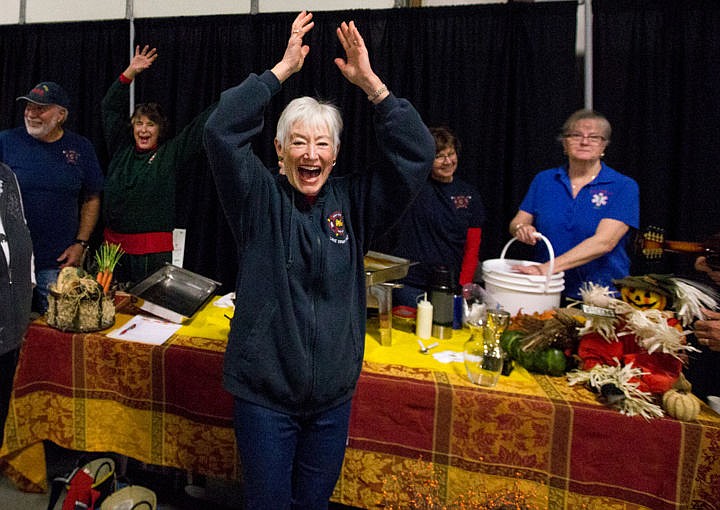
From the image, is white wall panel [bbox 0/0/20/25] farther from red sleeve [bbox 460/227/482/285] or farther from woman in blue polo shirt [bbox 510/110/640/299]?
woman in blue polo shirt [bbox 510/110/640/299]

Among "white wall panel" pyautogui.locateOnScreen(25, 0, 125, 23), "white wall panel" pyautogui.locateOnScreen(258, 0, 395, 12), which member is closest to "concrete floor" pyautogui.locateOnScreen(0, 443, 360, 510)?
"white wall panel" pyautogui.locateOnScreen(258, 0, 395, 12)

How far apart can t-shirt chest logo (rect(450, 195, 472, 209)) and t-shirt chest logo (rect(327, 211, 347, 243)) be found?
1334 millimetres

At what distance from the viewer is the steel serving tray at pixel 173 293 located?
1764 mm

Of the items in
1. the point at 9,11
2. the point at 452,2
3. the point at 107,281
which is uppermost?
the point at 9,11

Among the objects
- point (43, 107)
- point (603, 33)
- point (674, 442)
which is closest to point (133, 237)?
point (43, 107)

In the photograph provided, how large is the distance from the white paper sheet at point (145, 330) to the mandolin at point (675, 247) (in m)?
1.72

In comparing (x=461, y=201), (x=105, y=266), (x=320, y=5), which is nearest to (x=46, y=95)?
(x=105, y=266)

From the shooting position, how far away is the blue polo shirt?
1.91m

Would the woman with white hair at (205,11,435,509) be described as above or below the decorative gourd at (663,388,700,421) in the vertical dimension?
above

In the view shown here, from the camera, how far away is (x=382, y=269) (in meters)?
1.63

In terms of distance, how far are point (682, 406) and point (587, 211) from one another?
0.97 m

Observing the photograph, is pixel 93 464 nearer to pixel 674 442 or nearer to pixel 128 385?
pixel 128 385

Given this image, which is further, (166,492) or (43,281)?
(43,281)

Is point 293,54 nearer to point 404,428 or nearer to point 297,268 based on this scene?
point 297,268
